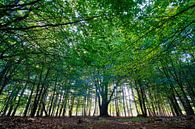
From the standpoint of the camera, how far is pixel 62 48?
737 cm

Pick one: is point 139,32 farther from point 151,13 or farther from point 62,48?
point 62,48

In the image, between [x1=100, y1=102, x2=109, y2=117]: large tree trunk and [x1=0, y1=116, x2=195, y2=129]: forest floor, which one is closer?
[x1=0, y1=116, x2=195, y2=129]: forest floor

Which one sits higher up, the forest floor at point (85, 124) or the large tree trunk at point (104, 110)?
the large tree trunk at point (104, 110)

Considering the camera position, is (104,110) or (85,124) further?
(104,110)

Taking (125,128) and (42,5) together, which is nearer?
(42,5)

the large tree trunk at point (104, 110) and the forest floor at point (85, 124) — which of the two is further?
the large tree trunk at point (104, 110)

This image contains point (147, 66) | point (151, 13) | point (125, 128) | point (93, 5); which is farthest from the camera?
point (125, 128)

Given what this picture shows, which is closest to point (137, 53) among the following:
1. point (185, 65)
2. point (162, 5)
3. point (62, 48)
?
point (162, 5)

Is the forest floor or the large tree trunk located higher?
the large tree trunk

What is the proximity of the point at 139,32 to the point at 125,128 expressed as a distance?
5796 millimetres

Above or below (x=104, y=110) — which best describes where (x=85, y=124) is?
below

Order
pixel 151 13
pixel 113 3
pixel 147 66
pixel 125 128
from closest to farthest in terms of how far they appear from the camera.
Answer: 1. pixel 113 3
2. pixel 151 13
3. pixel 147 66
4. pixel 125 128

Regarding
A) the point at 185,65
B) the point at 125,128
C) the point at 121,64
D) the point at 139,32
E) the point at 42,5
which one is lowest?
the point at 125,128

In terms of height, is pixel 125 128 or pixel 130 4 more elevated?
pixel 130 4
